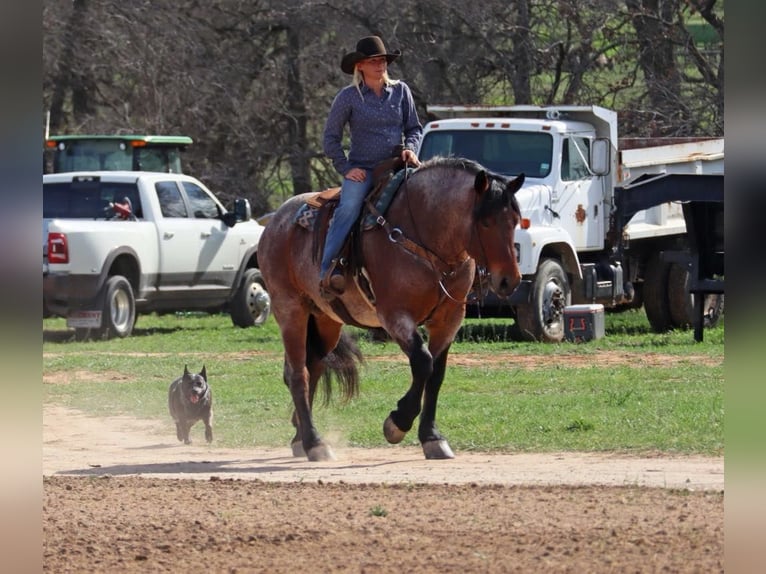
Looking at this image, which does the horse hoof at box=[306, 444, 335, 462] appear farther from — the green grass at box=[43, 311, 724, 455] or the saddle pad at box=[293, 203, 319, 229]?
the saddle pad at box=[293, 203, 319, 229]

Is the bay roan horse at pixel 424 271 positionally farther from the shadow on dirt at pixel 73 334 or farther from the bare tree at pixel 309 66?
the bare tree at pixel 309 66

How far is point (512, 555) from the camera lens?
6.79 m

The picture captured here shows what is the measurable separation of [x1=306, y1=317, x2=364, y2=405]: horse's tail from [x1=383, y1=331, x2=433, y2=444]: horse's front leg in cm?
168

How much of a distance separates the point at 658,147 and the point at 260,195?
34.6 feet

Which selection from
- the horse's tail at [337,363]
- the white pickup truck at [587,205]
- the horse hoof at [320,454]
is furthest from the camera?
the white pickup truck at [587,205]

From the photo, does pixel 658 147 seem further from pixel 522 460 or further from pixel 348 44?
pixel 522 460

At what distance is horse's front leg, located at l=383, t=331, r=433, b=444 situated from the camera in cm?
1015

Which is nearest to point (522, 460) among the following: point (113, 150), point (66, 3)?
point (113, 150)

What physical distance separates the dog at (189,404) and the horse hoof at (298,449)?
1.16 metres

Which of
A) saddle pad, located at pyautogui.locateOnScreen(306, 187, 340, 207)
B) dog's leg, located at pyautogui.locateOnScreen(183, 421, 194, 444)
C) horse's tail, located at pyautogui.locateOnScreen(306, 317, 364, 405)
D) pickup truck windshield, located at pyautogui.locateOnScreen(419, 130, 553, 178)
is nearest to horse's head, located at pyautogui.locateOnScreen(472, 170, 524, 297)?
saddle pad, located at pyautogui.locateOnScreen(306, 187, 340, 207)

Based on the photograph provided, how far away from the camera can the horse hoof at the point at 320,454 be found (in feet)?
35.9

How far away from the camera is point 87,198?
22203mm

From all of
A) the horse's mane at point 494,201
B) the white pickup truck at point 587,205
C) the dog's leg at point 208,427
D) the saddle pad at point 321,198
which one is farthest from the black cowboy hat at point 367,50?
the white pickup truck at point 587,205

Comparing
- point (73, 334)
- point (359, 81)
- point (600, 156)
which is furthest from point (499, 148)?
point (359, 81)
